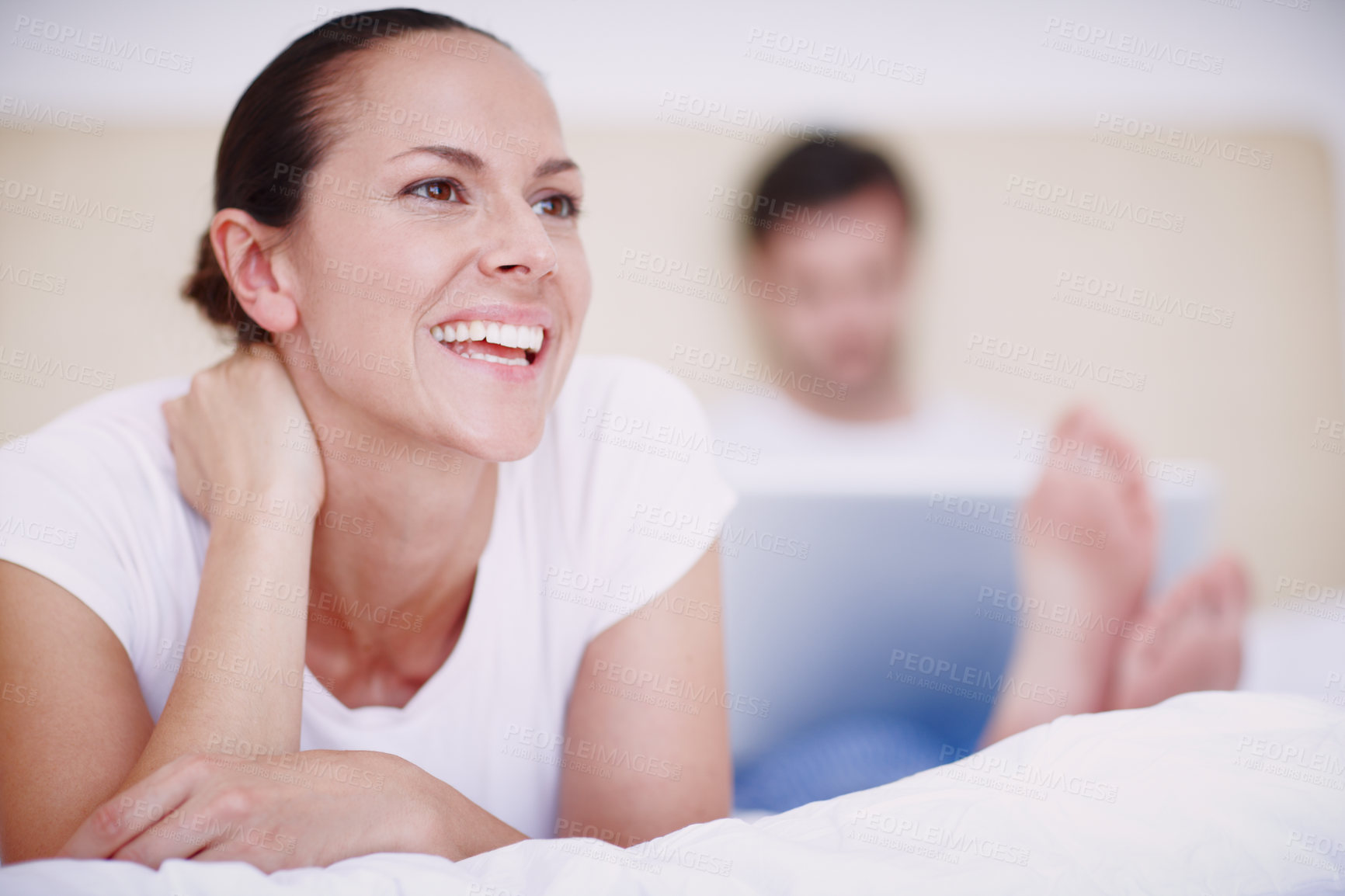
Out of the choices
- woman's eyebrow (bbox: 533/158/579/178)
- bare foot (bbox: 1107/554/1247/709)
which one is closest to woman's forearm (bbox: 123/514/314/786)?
woman's eyebrow (bbox: 533/158/579/178)

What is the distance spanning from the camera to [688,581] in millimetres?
1004

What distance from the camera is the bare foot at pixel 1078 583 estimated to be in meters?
1.58

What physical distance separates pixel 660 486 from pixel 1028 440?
2084 mm

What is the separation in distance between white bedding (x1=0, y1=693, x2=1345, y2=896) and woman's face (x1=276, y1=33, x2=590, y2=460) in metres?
0.42

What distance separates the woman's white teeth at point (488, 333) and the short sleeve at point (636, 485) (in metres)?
0.19

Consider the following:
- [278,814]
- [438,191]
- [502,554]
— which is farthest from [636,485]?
[278,814]

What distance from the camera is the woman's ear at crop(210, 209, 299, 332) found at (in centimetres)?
93

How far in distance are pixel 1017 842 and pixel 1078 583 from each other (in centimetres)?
107

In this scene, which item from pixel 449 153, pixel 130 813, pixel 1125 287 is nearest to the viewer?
pixel 130 813

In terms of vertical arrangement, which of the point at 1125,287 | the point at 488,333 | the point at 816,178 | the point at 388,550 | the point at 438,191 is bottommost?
the point at 388,550

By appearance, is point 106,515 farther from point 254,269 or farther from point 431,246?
point 431,246

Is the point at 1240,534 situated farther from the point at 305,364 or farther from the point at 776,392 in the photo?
the point at 305,364

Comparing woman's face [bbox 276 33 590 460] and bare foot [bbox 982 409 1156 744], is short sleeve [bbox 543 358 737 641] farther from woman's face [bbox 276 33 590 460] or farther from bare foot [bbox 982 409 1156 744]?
bare foot [bbox 982 409 1156 744]

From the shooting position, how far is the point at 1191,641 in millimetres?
1491
